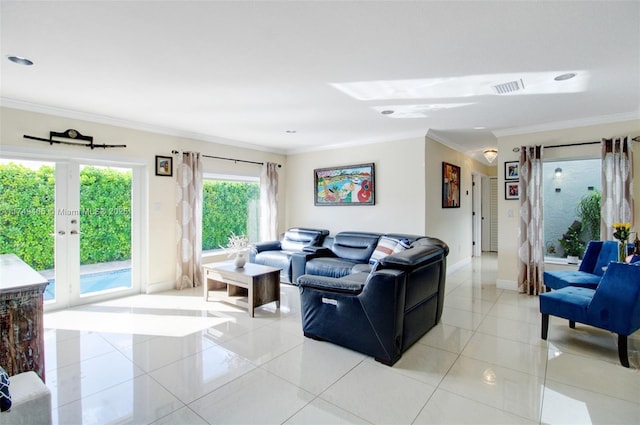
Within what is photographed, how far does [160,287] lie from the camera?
15.5ft

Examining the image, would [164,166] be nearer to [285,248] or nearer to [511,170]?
[285,248]

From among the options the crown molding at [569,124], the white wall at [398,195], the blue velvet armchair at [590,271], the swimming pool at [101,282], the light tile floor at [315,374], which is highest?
the crown molding at [569,124]

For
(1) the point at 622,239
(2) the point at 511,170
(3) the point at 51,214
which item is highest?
(2) the point at 511,170

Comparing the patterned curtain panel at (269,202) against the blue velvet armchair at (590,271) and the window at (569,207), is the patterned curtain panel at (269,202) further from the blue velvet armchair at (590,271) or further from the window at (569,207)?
the window at (569,207)

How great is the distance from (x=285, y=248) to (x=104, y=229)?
2722 millimetres

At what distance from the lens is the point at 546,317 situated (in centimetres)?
301

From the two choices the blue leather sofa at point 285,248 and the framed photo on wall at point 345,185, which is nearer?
the blue leather sofa at point 285,248

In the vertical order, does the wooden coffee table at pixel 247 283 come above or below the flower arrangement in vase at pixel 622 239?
below

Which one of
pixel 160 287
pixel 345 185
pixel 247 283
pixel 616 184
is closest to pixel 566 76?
pixel 616 184

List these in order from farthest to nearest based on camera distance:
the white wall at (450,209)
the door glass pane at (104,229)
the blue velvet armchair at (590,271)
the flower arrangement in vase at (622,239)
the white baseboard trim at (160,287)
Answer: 1. the white wall at (450,209)
2. the white baseboard trim at (160,287)
3. the door glass pane at (104,229)
4. the blue velvet armchair at (590,271)
5. the flower arrangement in vase at (622,239)

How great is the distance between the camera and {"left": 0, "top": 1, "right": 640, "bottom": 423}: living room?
2.08 meters

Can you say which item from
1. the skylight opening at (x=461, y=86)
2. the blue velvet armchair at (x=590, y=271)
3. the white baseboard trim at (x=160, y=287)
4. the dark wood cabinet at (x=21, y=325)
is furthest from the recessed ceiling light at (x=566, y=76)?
the white baseboard trim at (x=160, y=287)

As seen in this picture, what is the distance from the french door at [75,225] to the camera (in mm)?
3660

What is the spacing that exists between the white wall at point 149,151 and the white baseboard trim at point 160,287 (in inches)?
0.6
